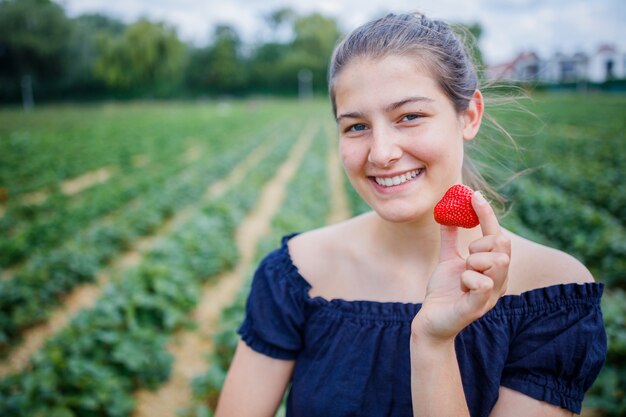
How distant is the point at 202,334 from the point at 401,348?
308 centimetres

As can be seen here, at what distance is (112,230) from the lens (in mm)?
5844

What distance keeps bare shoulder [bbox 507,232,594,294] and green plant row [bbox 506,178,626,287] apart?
3659 mm

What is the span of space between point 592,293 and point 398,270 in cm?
55

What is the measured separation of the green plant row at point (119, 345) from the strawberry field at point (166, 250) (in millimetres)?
13

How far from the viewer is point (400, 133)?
1.18m

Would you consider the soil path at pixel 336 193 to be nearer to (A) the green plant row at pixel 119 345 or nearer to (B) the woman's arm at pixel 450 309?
(A) the green plant row at pixel 119 345

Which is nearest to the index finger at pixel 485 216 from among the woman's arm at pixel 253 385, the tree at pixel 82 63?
the woman's arm at pixel 253 385

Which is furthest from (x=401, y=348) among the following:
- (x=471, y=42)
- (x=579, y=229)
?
(x=579, y=229)

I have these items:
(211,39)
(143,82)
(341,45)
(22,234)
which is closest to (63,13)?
(143,82)

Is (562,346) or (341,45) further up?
(341,45)

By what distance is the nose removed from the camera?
116cm

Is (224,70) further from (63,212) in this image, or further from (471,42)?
(471,42)

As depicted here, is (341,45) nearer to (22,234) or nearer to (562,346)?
(562,346)

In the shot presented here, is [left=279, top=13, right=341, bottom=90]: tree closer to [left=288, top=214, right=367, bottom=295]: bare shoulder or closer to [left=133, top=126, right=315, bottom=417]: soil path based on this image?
[left=133, top=126, right=315, bottom=417]: soil path
